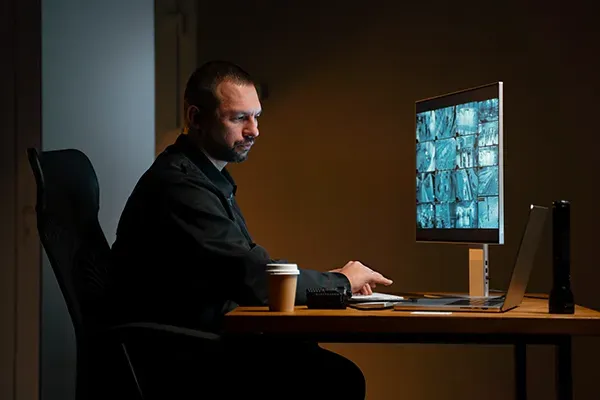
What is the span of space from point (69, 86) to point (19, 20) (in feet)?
0.99

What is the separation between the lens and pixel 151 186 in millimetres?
2400

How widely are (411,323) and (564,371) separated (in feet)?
1.19

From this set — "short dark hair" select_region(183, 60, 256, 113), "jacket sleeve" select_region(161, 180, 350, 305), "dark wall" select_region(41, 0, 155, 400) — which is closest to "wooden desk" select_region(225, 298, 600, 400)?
"jacket sleeve" select_region(161, 180, 350, 305)

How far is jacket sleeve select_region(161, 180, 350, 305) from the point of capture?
219 centimetres

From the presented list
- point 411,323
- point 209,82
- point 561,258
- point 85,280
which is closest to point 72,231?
point 85,280

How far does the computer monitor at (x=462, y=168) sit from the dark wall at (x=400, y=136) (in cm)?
100

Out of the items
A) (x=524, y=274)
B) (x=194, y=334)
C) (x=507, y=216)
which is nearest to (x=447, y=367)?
(x=507, y=216)

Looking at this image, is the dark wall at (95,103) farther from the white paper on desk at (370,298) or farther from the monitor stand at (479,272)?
the monitor stand at (479,272)

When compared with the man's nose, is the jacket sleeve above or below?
below

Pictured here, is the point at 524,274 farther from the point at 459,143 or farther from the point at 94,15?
the point at 94,15

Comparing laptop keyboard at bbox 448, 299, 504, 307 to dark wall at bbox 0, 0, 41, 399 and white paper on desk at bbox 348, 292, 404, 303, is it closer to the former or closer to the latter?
white paper on desk at bbox 348, 292, 404, 303

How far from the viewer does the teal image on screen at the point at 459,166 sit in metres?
2.43

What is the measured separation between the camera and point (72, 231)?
231cm

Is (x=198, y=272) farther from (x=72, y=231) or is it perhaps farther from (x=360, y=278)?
(x=360, y=278)
